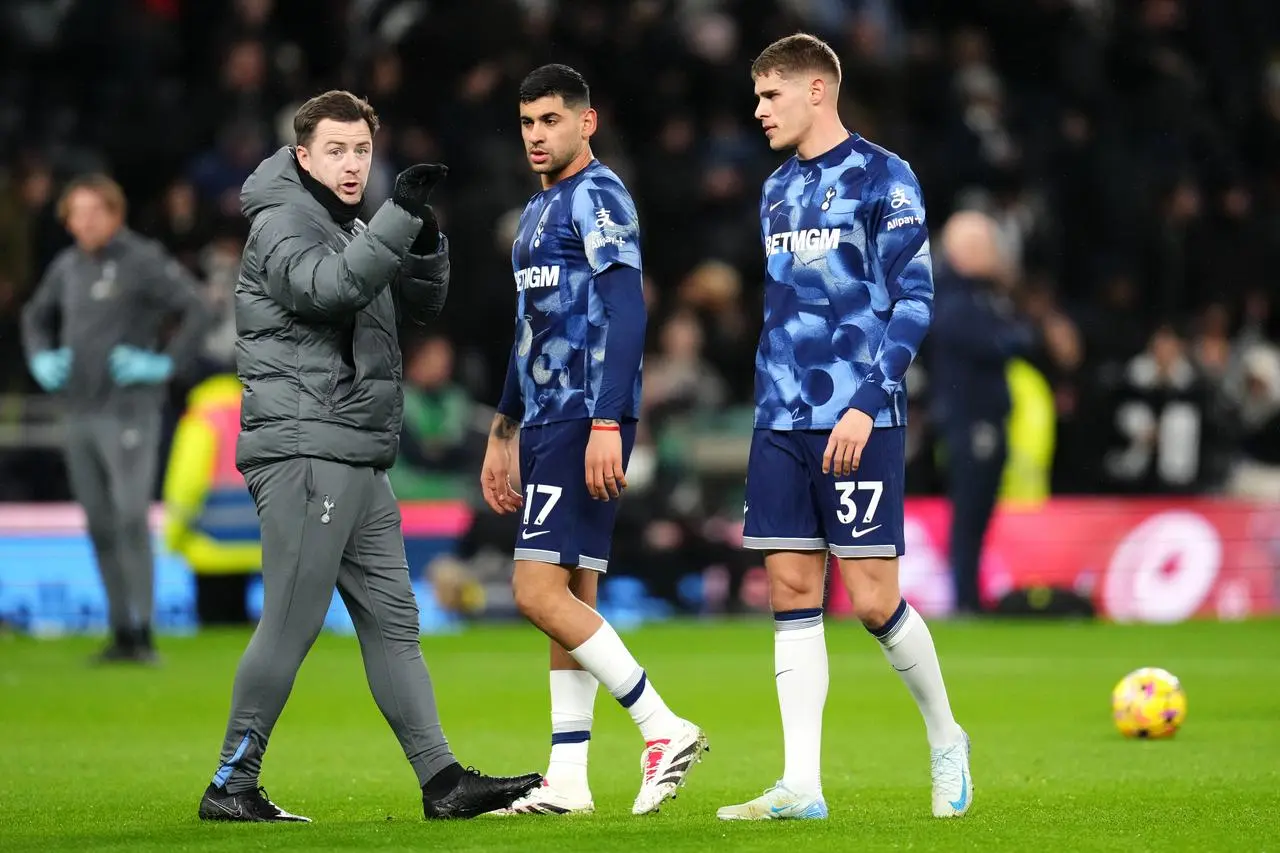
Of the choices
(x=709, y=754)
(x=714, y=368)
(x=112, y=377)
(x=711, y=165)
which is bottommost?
(x=709, y=754)

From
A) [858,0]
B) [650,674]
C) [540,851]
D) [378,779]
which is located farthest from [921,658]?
[858,0]

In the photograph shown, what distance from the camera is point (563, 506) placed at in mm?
6578

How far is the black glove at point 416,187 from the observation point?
6.24 metres

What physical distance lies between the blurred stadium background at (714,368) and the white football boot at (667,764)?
1070mm

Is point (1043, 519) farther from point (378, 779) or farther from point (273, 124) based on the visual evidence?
point (378, 779)

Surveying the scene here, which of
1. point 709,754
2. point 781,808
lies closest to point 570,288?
point 781,808

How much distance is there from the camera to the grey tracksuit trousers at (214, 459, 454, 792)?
633 cm

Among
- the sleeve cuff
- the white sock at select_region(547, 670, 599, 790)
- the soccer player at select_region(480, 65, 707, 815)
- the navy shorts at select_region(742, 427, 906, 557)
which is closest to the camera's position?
the sleeve cuff

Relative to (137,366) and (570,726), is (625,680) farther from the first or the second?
(137,366)

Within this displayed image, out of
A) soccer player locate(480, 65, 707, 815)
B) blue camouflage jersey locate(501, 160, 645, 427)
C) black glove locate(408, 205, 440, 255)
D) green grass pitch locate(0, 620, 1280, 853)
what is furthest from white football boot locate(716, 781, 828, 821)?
black glove locate(408, 205, 440, 255)

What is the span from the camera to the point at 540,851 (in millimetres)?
5562

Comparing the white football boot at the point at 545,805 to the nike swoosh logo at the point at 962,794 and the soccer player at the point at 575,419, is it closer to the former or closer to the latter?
the soccer player at the point at 575,419

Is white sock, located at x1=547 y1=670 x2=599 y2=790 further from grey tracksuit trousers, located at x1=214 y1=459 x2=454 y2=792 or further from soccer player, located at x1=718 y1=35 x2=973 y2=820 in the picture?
soccer player, located at x1=718 y1=35 x2=973 y2=820

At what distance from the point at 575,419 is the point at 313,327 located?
897 millimetres
